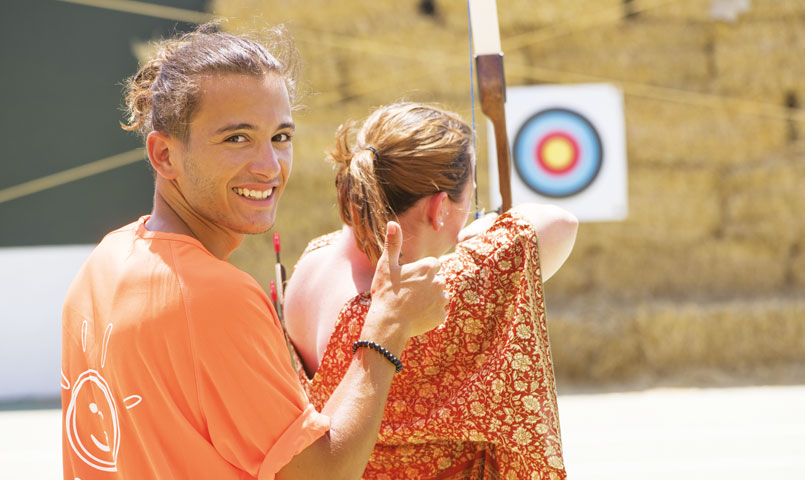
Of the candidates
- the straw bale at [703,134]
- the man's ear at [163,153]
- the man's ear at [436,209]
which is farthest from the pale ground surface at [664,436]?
the man's ear at [163,153]

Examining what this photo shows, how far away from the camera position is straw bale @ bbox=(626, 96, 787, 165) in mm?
3824

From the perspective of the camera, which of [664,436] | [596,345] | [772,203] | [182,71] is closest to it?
[182,71]

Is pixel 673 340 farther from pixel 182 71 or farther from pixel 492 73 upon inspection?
pixel 182 71

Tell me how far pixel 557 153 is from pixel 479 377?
3093mm

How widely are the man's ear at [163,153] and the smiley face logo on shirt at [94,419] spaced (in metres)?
0.17

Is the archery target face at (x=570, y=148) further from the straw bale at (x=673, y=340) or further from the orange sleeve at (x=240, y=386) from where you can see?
the orange sleeve at (x=240, y=386)

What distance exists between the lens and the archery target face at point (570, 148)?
3.87 meters

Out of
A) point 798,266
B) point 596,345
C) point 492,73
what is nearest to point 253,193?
point 492,73

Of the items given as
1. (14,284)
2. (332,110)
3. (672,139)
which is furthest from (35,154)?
(672,139)

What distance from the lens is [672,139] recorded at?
3.83 meters

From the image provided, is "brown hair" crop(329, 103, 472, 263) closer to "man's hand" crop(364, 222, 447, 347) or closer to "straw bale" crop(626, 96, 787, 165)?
"man's hand" crop(364, 222, 447, 347)

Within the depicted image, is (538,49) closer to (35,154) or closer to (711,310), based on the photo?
(711,310)

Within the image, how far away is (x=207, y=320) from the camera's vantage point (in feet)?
2.39

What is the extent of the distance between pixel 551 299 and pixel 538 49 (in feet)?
3.84
